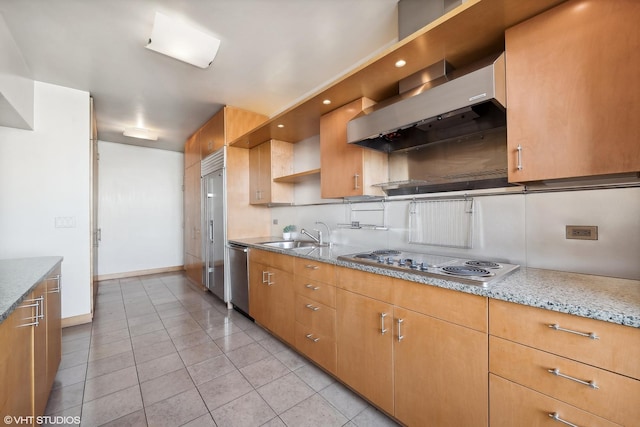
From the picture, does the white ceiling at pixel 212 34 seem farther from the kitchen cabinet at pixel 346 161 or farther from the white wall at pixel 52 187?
the kitchen cabinet at pixel 346 161

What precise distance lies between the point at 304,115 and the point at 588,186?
82.9 inches

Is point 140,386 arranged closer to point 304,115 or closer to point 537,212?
point 304,115

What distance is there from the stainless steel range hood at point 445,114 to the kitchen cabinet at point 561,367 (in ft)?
3.28

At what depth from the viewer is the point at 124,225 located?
5242mm

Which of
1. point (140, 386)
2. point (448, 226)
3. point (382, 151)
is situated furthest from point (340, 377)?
point (382, 151)

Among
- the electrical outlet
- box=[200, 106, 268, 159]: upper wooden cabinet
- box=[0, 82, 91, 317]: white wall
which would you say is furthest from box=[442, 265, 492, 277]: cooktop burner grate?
box=[0, 82, 91, 317]: white wall

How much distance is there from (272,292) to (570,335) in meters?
2.11

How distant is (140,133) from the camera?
4.43m

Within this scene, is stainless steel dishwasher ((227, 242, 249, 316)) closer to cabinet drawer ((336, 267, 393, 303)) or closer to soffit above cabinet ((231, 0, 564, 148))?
cabinet drawer ((336, 267, 393, 303))

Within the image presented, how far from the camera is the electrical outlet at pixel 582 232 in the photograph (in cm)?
128

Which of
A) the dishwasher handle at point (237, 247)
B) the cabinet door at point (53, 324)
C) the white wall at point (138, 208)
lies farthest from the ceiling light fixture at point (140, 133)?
the cabinet door at point (53, 324)

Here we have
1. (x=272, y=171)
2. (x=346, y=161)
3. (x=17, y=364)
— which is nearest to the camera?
(x=17, y=364)

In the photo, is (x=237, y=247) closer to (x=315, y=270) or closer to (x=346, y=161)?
(x=315, y=270)

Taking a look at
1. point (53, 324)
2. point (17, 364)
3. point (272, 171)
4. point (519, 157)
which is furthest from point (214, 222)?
point (519, 157)
